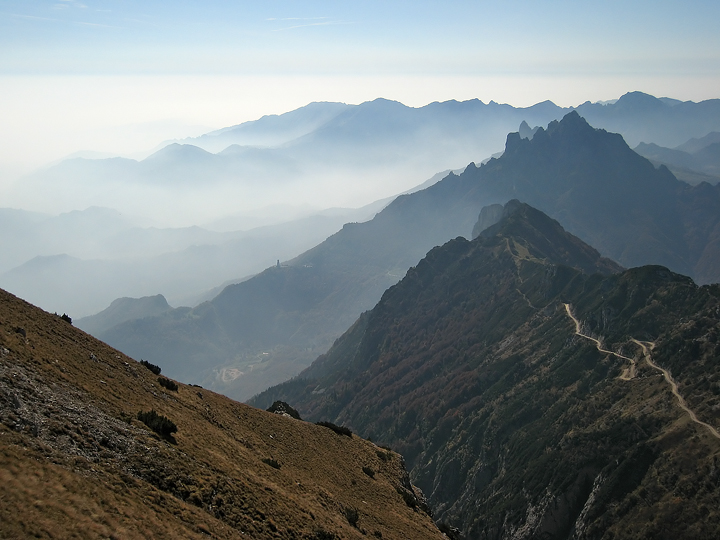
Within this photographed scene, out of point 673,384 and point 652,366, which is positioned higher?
point 652,366

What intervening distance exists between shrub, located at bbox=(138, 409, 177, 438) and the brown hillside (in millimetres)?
702

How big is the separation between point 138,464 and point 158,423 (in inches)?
234

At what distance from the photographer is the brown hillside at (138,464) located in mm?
24156

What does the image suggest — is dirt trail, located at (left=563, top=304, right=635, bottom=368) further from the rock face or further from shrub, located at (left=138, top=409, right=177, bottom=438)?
shrub, located at (left=138, top=409, right=177, bottom=438)

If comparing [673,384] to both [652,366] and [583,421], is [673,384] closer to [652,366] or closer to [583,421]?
[652,366]

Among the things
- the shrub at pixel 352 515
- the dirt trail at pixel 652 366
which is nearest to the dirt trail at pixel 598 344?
the dirt trail at pixel 652 366

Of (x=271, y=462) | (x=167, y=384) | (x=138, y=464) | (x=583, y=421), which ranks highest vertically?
(x=138, y=464)

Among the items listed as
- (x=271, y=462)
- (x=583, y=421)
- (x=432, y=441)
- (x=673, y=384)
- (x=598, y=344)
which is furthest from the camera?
(x=432, y=441)

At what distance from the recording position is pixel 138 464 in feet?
100

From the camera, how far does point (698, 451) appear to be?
80000 millimetres

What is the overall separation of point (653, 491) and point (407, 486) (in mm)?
45648

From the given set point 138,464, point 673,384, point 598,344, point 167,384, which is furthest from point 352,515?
point 598,344

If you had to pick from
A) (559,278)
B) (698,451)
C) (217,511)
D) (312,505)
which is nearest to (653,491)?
(698,451)

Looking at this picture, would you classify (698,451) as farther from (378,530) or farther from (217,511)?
(217,511)
